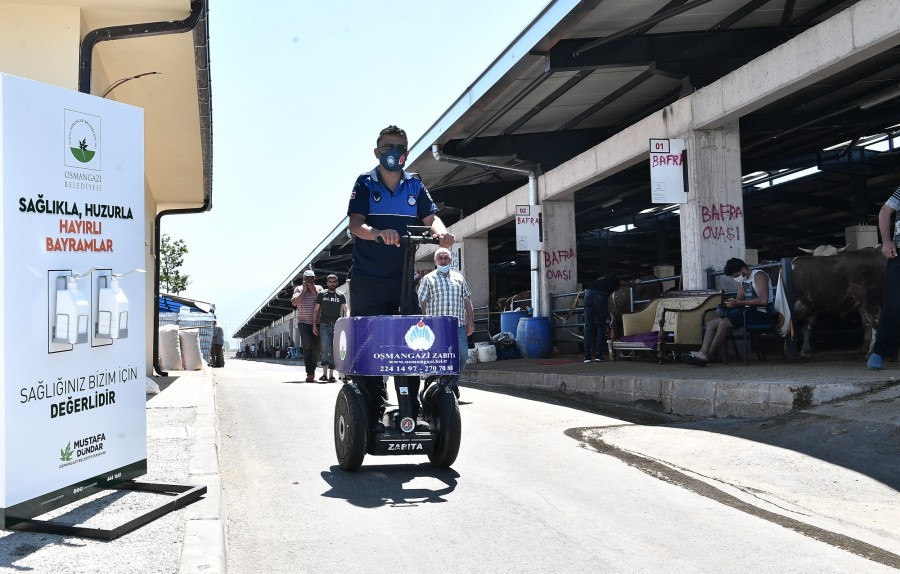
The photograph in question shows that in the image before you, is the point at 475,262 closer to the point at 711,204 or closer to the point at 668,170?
the point at 668,170

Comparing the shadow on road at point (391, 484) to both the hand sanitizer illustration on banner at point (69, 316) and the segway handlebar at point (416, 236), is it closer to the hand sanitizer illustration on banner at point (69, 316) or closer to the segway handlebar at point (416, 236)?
the segway handlebar at point (416, 236)

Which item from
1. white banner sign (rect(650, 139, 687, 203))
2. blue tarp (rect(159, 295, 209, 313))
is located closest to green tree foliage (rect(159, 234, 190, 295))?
blue tarp (rect(159, 295, 209, 313))

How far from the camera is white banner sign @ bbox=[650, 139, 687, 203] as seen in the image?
43.0 ft

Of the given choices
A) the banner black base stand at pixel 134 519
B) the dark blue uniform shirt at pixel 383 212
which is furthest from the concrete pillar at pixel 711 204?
the banner black base stand at pixel 134 519

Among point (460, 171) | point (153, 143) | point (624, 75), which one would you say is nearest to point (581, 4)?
point (624, 75)

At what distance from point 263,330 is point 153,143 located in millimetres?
79775

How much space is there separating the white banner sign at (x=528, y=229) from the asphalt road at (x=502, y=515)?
12165mm

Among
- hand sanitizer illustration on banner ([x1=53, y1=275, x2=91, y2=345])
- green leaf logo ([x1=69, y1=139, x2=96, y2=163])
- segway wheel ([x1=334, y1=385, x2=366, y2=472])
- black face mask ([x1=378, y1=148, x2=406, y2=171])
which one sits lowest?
segway wheel ([x1=334, y1=385, x2=366, y2=472])

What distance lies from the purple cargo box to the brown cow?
7.16 metres

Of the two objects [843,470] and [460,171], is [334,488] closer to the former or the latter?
[843,470]

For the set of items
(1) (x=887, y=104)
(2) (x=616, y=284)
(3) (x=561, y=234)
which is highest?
(1) (x=887, y=104)

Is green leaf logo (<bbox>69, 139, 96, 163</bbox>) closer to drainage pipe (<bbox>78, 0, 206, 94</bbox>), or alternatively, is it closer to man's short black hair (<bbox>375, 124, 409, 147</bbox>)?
man's short black hair (<bbox>375, 124, 409, 147</bbox>)

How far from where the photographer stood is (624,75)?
50.6 ft

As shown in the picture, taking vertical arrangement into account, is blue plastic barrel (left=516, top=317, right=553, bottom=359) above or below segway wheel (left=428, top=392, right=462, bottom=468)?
above
